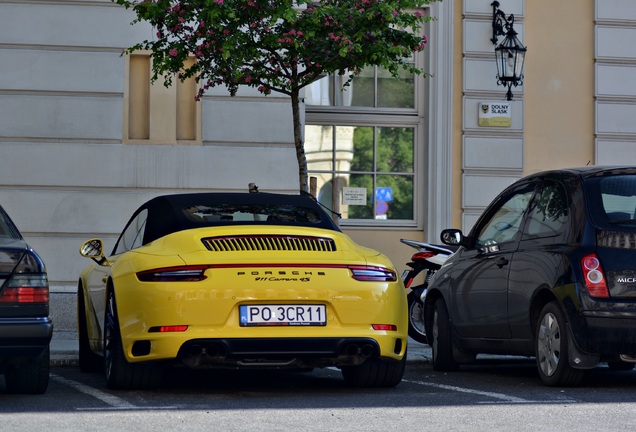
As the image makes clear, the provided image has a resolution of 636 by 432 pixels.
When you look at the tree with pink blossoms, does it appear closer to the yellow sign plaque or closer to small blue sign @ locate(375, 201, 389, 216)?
the yellow sign plaque

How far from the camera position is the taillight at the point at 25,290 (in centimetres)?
783

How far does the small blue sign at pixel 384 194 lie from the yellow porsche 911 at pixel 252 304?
8929 millimetres

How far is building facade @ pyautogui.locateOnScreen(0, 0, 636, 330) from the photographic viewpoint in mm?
15992

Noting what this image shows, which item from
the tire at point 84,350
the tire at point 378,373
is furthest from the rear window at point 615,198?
the tire at point 84,350

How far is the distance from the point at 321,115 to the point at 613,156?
3818 millimetres

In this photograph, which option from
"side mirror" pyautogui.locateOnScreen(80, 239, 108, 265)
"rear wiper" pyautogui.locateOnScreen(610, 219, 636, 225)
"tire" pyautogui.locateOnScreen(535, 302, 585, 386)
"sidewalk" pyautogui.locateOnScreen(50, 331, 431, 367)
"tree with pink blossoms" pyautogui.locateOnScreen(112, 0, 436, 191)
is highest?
"tree with pink blossoms" pyautogui.locateOnScreen(112, 0, 436, 191)

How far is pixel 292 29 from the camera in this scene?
12688 millimetres

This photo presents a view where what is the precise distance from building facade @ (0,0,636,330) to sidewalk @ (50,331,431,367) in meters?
2.07

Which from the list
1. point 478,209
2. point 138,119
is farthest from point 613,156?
point 138,119

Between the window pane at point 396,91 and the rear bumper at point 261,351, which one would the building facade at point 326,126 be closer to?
the window pane at point 396,91

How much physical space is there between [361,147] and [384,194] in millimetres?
676

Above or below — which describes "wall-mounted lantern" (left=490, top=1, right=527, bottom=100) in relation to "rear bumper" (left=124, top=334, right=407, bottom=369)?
above

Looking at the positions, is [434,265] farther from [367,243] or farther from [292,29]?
[367,243]

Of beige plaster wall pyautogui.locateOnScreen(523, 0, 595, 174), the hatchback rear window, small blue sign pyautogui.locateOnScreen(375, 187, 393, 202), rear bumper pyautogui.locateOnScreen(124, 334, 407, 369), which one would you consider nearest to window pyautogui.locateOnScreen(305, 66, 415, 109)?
small blue sign pyautogui.locateOnScreen(375, 187, 393, 202)
